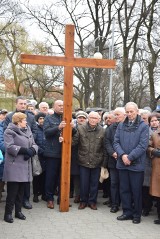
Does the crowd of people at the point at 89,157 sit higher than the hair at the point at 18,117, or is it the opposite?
the hair at the point at 18,117

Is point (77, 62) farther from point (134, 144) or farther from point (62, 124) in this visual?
point (134, 144)

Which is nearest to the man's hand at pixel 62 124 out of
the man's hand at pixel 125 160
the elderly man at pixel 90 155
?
the elderly man at pixel 90 155

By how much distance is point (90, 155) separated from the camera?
6.78m

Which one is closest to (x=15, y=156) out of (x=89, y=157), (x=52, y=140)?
(x=52, y=140)

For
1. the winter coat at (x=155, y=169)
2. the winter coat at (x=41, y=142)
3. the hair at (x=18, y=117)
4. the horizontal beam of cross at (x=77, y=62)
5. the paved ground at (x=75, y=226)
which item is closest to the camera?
the paved ground at (x=75, y=226)

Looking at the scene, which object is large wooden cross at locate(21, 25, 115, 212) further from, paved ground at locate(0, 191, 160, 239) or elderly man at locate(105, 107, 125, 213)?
paved ground at locate(0, 191, 160, 239)

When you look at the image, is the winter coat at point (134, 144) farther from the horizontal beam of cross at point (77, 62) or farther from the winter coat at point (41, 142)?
the winter coat at point (41, 142)

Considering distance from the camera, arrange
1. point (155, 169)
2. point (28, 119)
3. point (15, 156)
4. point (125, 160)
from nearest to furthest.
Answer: point (15, 156) → point (125, 160) → point (155, 169) → point (28, 119)

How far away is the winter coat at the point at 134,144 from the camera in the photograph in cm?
599

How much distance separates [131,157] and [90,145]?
1067 mm

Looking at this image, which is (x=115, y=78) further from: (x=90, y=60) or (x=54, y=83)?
(x=90, y=60)

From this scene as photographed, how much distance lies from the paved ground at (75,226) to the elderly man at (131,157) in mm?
299

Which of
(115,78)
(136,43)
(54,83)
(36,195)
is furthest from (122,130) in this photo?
(115,78)

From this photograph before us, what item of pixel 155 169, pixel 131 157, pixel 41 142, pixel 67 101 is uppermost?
pixel 67 101
